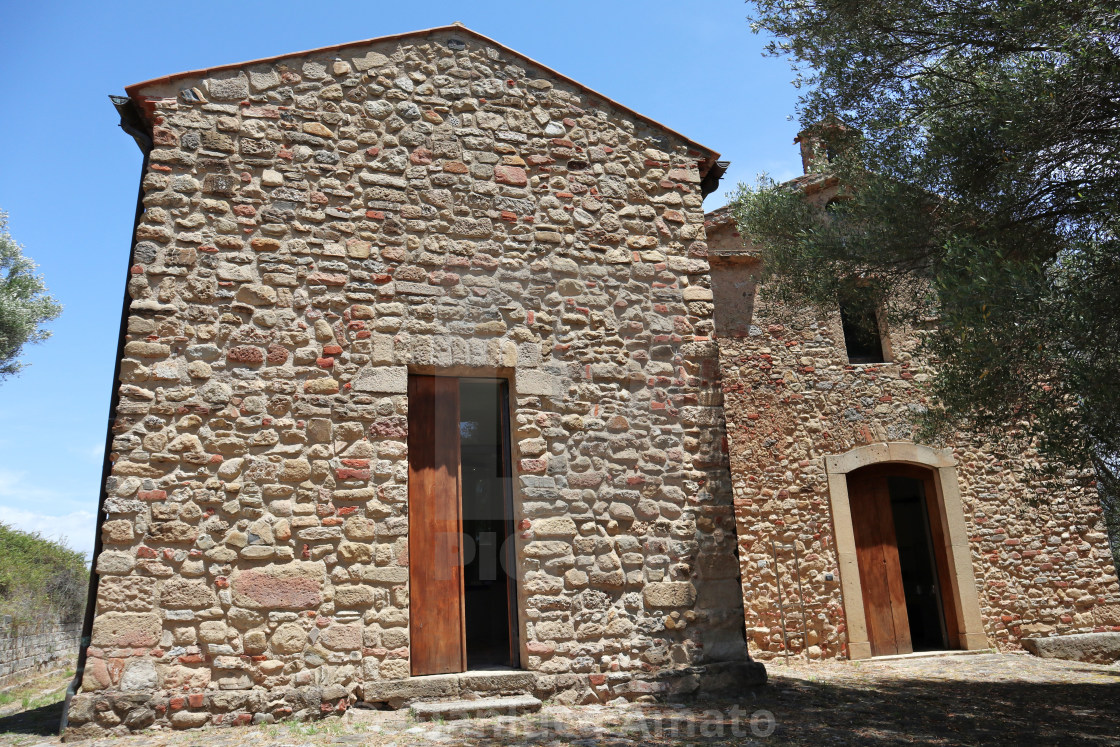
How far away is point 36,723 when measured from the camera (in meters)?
5.59

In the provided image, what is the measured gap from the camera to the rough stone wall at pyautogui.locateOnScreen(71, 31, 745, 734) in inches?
204

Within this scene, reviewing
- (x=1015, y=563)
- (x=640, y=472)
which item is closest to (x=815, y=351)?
(x=1015, y=563)

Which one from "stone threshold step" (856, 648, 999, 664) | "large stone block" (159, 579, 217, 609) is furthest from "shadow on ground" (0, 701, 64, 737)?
"stone threshold step" (856, 648, 999, 664)

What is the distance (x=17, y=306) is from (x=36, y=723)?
12142mm

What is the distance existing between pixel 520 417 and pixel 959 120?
4.14 metres

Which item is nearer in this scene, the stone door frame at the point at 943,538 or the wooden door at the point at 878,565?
the stone door frame at the point at 943,538

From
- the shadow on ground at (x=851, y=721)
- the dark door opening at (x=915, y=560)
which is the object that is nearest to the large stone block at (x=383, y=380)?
the shadow on ground at (x=851, y=721)

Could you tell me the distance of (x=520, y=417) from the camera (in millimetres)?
6043

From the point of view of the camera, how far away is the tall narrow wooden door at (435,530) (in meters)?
5.66

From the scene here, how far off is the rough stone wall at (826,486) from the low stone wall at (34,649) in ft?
30.2

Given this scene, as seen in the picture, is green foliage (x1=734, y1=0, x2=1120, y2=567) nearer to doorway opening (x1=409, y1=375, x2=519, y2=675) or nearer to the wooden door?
the wooden door

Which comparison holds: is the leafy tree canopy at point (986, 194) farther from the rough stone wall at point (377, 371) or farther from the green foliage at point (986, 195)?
the rough stone wall at point (377, 371)

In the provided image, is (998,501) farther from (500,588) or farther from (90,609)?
(90,609)

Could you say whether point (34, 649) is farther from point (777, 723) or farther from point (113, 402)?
point (777, 723)
